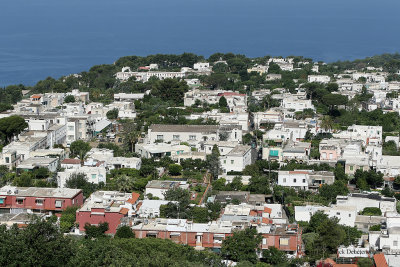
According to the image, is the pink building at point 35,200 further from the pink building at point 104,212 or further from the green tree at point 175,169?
the green tree at point 175,169

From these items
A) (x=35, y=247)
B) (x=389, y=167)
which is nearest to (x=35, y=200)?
(x=35, y=247)

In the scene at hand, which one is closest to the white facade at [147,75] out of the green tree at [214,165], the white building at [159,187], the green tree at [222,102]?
the green tree at [222,102]

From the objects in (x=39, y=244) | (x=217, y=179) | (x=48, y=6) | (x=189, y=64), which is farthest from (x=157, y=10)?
(x=39, y=244)

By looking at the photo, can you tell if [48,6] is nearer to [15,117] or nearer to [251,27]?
[251,27]

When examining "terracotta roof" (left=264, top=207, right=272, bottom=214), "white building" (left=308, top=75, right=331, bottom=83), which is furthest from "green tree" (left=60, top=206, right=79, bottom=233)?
"white building" (left=308, top=75, right=331, bottom=83)

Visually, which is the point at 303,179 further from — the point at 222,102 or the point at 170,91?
the point at 170,91
